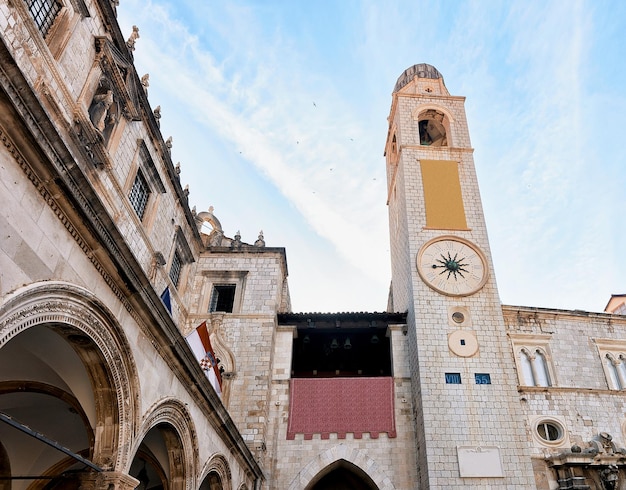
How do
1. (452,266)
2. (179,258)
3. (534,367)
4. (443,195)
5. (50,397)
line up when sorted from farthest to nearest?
(443,195) < (452,266) < (179,258) < (534,367) < (50,397)

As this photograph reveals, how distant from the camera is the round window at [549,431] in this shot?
17031 millimetres

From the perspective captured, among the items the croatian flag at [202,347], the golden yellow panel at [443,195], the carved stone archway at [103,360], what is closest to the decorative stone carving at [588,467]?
the golden yellow panel at [443,195]

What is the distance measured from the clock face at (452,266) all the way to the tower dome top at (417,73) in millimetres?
10867

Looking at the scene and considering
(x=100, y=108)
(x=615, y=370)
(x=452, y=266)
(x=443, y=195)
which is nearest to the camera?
(x=100, y=108)

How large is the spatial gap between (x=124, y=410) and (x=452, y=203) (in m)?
16.7

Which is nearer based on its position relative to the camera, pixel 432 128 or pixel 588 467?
pixel 588 467

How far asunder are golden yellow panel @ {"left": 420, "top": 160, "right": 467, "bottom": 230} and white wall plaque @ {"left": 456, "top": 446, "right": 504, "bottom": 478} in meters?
8.28

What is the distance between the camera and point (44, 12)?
428 inches

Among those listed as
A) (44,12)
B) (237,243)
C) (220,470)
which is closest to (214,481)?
(220,470)

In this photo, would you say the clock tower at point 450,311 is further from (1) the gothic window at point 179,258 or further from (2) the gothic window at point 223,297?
(1) the gothic window at point 179,258

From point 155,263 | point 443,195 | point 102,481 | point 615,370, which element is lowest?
point 102,481

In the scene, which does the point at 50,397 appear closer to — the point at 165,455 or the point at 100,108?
the point at 165,455

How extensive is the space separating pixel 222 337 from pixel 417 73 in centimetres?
1710

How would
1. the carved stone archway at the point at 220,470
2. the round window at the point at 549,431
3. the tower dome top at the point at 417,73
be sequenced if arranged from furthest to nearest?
the tower dome top at the point at 417,73 → the round window at the point at 549,431 → the carved stone archway at the point at 220,470
